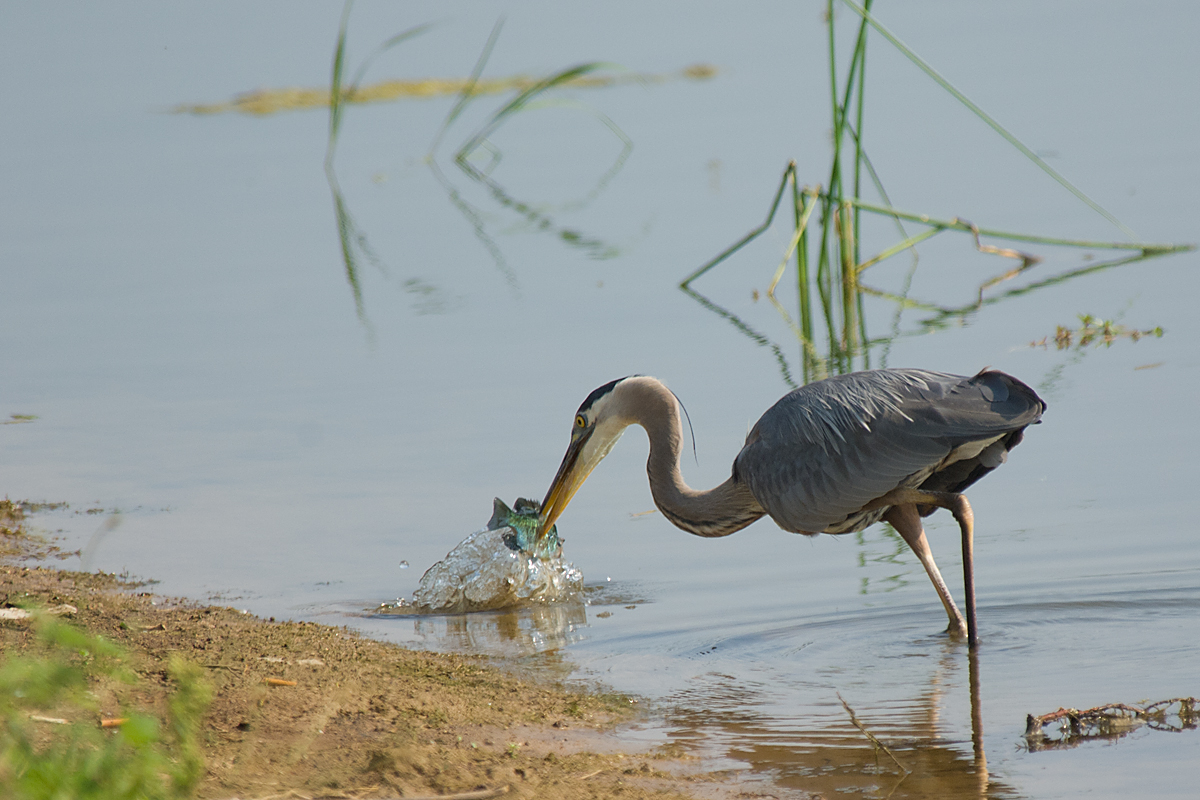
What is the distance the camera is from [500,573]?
6.69 m

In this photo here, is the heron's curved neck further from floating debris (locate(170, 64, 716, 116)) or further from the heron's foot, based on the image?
floating debris (locate(170, 64, 716, 116))

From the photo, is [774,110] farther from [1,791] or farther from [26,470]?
[1,791]

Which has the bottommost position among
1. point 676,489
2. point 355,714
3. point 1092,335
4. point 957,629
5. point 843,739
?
point 843,739

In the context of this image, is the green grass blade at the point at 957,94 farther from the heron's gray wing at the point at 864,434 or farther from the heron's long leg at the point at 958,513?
the heron's long leg at the point at 958,513

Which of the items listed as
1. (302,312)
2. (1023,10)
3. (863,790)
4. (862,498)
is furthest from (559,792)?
(1023,10)

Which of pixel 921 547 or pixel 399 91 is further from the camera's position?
pixel 399 91

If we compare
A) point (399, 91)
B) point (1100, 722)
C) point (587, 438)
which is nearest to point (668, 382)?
point (587, 438)

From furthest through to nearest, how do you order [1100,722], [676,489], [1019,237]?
[1019,237] → [676,489] → [1100,722]

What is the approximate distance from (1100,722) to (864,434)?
166 centimetres

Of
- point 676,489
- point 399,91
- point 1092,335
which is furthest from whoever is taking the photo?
point 399,91

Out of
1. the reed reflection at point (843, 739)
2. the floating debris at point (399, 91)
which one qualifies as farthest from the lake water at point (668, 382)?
the floating debris at point (399, 91)

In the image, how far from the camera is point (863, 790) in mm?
4281

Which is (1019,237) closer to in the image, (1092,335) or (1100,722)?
(1092,335)

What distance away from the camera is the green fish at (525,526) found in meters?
6.71
